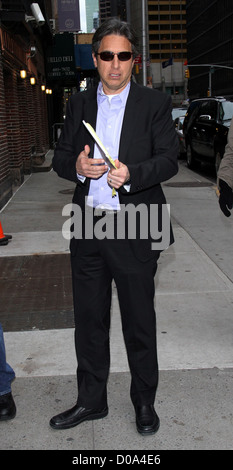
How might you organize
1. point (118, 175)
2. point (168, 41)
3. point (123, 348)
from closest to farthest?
point (118, 175) < point (123, 348) < point (168, 41)

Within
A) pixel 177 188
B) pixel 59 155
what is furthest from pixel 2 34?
pixel 59 155

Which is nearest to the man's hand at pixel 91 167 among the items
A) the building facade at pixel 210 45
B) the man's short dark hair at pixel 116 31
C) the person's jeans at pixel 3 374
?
the man's short dark hair at pixel 116 31

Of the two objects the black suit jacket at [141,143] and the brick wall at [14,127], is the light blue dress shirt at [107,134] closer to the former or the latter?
the black suit jacket at [141,143]

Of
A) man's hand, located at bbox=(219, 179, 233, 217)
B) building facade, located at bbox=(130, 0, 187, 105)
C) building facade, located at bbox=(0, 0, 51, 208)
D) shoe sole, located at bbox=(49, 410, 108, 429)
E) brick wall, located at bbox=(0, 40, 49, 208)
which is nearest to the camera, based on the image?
shoe sole, located at bbox=(49, 410, 108, 429)

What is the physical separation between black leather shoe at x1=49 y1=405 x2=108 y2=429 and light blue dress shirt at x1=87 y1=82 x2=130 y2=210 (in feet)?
3.99

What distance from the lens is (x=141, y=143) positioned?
9.71 feet

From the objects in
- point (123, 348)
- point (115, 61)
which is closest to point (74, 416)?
point (123, 348)

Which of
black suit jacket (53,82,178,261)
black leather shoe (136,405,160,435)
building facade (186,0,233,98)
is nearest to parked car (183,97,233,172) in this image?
black suit jacket (53,82,178,261)

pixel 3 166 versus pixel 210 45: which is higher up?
pixel 210 45

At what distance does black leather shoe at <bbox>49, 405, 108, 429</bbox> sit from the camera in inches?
126

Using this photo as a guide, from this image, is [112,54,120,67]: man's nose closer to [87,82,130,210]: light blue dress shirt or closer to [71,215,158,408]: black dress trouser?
[87,82,130,210]: light blue dress shirt

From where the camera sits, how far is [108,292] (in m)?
3.22

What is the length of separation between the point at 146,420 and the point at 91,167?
4.79 feet

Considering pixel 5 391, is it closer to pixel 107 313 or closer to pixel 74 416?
pixel 74 416
